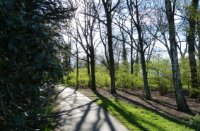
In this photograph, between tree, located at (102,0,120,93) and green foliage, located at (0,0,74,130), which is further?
tree, located at (102,0,120,93)

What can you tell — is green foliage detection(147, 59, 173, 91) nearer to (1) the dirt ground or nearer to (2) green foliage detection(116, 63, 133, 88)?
(1) the dirt ground

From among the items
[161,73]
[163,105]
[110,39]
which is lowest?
[163,105]

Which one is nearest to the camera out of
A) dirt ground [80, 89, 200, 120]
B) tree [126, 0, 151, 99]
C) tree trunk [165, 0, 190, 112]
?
dirt ground [80, 89, 200, 120]

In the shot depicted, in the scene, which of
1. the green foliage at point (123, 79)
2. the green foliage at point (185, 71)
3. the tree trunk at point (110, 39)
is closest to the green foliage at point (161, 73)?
the green foliage at point (185, 71)

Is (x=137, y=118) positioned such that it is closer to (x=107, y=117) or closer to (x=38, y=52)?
(x=107, y=117)

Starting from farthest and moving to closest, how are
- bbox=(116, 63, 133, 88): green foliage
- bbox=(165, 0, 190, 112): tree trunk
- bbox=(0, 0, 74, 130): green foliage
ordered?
1. bbox=(116, 63, 133, 88): green foliage
2. bbox=(165, 0, 190, 112): tree trunk
3. bbox=(0, 0, 74, 130): green foliage

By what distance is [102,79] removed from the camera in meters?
44.2

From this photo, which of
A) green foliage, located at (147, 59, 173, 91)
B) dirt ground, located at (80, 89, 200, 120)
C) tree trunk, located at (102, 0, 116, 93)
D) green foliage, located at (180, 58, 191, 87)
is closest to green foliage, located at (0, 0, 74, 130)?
dirt ground, located at (80, 89, 200, 120)

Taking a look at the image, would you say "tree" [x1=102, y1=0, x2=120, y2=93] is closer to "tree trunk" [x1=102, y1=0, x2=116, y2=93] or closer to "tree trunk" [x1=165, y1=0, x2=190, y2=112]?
"tree trunk" [x1=102, y1=0, x2=116, y2=93]

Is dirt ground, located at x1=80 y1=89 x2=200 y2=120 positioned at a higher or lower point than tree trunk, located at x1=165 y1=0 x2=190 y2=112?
lower

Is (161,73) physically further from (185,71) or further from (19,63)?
(19,63)

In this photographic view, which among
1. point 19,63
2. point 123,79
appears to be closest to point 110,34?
point 123,79

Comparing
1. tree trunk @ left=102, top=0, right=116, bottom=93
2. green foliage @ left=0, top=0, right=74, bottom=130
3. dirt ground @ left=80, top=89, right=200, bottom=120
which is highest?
tree trunk @ left=102, top=0, right=116, bottom=93

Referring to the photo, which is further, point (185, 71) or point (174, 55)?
point (185, 71)
